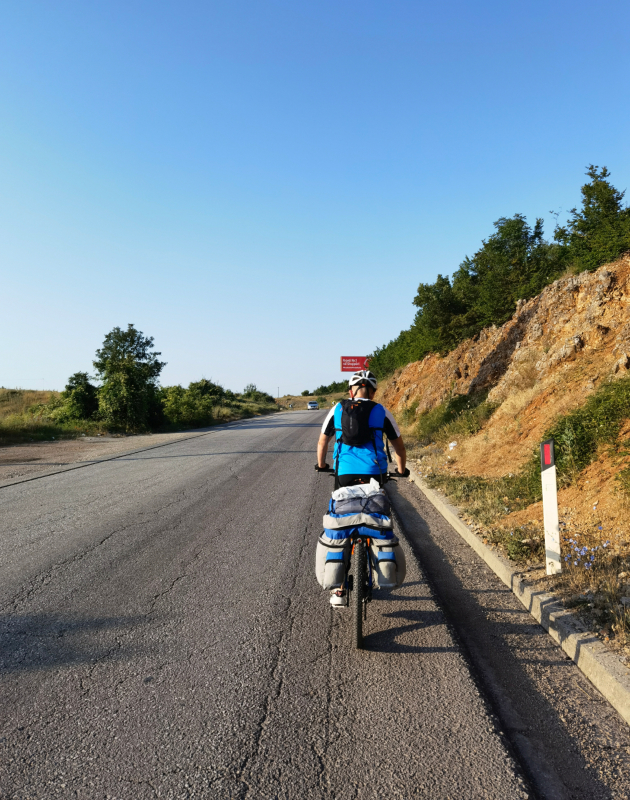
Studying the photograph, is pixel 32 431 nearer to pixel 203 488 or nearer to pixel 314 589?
pixel 203 488

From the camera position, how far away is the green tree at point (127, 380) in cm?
2889

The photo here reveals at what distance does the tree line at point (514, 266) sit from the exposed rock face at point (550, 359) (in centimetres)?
124

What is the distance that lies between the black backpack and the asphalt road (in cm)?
150

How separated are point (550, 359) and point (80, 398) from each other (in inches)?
1019

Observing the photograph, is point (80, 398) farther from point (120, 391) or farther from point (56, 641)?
point (56, 641)

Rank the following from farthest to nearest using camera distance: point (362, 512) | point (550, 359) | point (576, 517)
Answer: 1. point (550, 359)
2. point (576, 517)
3. point (362, 512)

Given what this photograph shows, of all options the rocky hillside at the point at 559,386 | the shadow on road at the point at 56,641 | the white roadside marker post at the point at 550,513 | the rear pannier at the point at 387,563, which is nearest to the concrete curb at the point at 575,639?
the white roadside marker post at the point at 550,513

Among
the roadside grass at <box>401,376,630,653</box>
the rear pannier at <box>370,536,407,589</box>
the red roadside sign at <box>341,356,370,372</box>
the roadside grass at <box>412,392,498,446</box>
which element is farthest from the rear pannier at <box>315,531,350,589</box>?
the red roadside sign at <box>341,356,370,372</box>

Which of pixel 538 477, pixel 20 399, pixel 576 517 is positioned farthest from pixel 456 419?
pixel 20 399

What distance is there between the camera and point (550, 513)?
4.99 meters

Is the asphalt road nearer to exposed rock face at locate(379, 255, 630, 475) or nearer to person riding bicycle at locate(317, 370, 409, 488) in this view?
person riding bicycle at locate(317, 370, 409, 488)

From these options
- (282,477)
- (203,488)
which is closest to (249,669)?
(203,488)

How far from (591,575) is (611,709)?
1555mm

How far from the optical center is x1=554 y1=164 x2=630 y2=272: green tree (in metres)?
13.6
